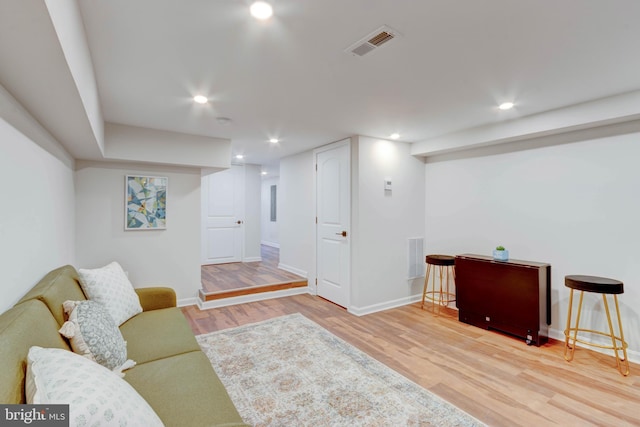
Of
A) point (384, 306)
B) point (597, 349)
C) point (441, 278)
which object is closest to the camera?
point (597, 349)

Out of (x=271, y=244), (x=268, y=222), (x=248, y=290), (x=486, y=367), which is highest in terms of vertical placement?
(x=268, y=222)

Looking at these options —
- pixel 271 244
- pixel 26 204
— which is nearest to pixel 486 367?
pixel 26 204

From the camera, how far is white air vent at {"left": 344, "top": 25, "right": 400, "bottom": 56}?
5.51 feet

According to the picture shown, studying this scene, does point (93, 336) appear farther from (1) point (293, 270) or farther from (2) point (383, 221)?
(1) point (293, 270)

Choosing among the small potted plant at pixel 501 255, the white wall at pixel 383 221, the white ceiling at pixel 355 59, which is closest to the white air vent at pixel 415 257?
the white wall at pixel 383 221

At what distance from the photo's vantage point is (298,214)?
17.6ft

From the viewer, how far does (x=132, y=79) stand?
2273 millimetres

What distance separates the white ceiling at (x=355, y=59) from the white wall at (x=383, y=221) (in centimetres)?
95

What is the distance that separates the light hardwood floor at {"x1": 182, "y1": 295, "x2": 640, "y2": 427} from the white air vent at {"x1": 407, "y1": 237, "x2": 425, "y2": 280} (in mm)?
626

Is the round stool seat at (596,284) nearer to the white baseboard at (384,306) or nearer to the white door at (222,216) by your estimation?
the white baseboard at (384,306)

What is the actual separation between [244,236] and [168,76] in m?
4.75

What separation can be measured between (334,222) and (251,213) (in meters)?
2.92

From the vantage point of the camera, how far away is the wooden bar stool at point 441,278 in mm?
3939

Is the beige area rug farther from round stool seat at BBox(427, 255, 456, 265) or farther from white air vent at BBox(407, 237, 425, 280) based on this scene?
white air vent at BBox(407, 237, 425, 280)
